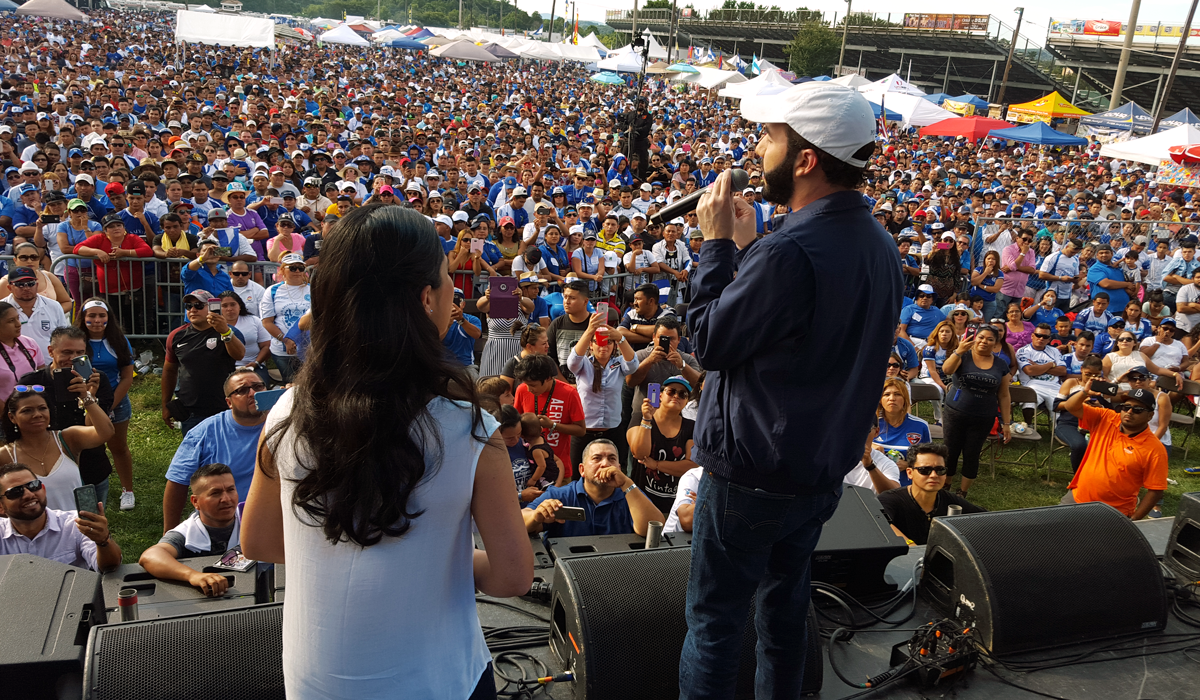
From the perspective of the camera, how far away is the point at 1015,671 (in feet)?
10.5

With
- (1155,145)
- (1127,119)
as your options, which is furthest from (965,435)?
(1127,119)

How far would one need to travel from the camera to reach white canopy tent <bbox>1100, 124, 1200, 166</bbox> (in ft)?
56.9

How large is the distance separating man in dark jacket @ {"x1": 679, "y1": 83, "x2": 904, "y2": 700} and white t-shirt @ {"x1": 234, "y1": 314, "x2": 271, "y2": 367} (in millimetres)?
5844

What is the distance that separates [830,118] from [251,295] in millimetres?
6795

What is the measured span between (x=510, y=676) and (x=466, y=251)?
22.3ft

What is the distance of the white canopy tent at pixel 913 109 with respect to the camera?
78.2 ft

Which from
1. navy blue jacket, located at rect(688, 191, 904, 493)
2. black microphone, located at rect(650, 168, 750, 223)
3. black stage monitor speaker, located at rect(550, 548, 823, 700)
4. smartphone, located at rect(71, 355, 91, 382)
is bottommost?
smartphone, located at rect(71, 355, 91, 382)

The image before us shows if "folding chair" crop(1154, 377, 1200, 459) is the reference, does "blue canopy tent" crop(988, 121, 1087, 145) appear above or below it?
above

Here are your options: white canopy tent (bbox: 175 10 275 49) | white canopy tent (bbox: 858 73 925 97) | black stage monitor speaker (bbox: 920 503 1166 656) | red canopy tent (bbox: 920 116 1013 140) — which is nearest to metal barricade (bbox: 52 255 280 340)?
black stage monitor speaker (bbox: 920 503 1166 656)

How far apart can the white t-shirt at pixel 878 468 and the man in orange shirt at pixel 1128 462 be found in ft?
4.76

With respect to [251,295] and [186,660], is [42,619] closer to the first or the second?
[186,660]

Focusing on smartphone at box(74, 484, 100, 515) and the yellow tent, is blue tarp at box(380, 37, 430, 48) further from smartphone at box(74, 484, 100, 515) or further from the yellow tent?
smartphone at box(74, 484, 100, 515)

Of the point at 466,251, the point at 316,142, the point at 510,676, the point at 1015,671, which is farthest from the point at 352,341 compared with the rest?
the point at 316,142

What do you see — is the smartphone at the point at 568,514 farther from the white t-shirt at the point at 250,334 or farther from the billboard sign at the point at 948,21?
the billboard sign at the point at 948,21
